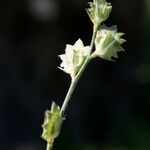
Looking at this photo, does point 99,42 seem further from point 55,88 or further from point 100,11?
point 55,88

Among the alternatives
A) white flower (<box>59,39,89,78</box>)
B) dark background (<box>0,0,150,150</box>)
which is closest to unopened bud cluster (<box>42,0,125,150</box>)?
white flower (<box>59,39,89,78</box>)

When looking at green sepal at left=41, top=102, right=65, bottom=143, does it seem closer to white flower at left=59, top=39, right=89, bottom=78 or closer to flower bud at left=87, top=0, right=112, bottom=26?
white flower at left=59, top=39, right=89, bottom=78

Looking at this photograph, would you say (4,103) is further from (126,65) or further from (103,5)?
(103,5)

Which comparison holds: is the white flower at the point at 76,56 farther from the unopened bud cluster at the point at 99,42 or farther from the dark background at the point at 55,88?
the dark background at the point at 55,88

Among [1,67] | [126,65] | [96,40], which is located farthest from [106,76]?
[96,40]

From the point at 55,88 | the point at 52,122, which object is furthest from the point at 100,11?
the point at 55,88

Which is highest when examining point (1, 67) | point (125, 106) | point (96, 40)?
point (96, 40)
